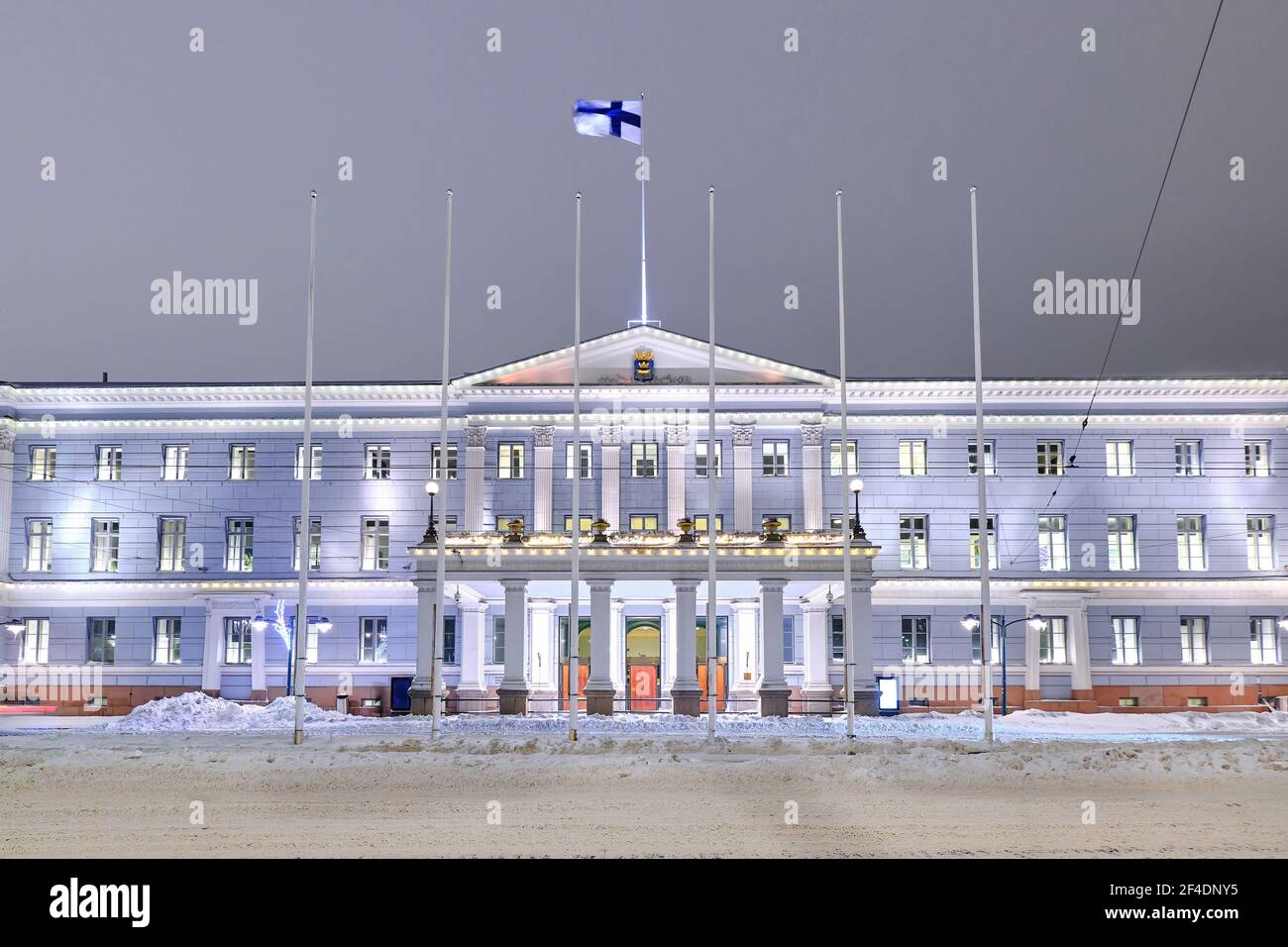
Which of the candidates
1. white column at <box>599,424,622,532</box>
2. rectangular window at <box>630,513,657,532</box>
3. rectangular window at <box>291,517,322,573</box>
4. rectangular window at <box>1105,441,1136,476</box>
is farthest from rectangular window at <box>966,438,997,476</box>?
rectangular window at <box>291,517,322,573</box>

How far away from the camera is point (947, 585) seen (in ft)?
173

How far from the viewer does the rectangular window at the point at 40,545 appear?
5453cm

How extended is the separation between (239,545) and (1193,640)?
42.1 meters

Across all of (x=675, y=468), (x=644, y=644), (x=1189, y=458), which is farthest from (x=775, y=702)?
(x=1189, y=458)

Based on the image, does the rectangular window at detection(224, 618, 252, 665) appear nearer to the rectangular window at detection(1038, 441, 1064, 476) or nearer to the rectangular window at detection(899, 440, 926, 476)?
the rectangular window at detection(899, 440, 926, 476)

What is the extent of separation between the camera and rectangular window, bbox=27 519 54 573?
54531mm

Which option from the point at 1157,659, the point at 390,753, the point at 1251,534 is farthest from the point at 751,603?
the point at 390,753

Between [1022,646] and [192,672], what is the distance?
1414 inches

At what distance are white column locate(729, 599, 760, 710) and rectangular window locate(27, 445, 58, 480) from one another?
102ft

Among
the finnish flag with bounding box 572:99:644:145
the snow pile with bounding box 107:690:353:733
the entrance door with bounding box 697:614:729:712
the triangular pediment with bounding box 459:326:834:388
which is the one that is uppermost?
the finnish flag with bounding box 572:99:644:145

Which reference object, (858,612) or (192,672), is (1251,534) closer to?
(858,612)

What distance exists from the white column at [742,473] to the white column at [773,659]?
932 centimetres

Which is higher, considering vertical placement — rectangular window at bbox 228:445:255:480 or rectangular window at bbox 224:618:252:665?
rectangular window at bbox 228:445:255:480
